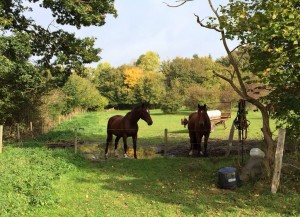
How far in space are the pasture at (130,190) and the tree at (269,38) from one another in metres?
1.61

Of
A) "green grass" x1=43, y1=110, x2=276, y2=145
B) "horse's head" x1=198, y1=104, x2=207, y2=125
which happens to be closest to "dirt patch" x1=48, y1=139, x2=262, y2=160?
"horse's head" x1=198, y1=104, x2=207, y2=125

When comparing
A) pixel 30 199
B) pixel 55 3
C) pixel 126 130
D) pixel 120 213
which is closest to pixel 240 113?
pixel 126 130

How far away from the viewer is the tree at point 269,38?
7.69 meters

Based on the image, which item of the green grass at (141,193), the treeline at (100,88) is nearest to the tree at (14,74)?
Result: the treeline at (100,88)

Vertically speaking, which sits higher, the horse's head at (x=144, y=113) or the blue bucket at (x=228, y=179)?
the horse's head at (x=144, y=113)

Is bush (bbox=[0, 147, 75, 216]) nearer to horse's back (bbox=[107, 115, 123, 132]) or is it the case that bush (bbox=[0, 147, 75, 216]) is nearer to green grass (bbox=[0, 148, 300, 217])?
green grass (bbox=[0, 148, 300, 217])

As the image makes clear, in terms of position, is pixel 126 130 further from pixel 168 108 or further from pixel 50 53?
pixel 168 108

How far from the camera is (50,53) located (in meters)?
19.2

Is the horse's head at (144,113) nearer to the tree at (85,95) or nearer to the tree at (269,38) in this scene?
the tree at (269,38)

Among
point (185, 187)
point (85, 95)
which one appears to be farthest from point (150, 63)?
point (185, 187)

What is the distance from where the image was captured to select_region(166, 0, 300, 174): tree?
7693 mm

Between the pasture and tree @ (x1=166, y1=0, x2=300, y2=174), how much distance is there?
1.61 m

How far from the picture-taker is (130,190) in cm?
914

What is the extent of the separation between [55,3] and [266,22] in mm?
13016
